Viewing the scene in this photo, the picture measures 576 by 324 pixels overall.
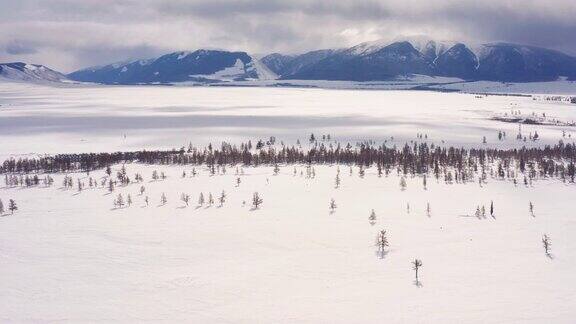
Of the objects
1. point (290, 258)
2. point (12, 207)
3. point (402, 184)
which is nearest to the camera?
point (290, 258)

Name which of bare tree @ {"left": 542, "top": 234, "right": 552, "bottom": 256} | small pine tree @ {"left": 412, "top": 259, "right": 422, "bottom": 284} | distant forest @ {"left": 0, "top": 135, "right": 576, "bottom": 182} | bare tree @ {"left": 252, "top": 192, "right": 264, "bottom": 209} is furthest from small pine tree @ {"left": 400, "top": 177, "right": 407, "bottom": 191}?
Result: small pine tree @ {"left": 412, "top": 259, "right": 422, "bottom": 284}

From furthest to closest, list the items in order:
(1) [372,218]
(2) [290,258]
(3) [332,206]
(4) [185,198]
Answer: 1. (4) [185,198]
2. (3) [332,206]
3. (1) [372,218]
4. (2) [290,258]

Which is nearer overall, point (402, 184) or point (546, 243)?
point (546, 243)

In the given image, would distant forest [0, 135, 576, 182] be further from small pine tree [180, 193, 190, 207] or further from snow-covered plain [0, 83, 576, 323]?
small pine tree [180, 193, 190, 207]

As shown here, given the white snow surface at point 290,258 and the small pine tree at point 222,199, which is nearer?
the white snow surface at point 290,258

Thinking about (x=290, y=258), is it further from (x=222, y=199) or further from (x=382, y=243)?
(x=222, y=199)

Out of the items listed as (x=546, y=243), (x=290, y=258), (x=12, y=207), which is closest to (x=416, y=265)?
(x=290, y=258)

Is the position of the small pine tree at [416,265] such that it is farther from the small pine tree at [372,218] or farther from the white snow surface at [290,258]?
the small pine tree at [372,218]

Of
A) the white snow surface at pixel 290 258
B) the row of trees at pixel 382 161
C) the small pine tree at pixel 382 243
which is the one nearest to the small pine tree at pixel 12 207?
the white snow surface at pixel 290 258

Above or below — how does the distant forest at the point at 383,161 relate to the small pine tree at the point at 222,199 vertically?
above

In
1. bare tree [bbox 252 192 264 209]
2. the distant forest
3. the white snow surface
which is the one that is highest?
the distant forest
